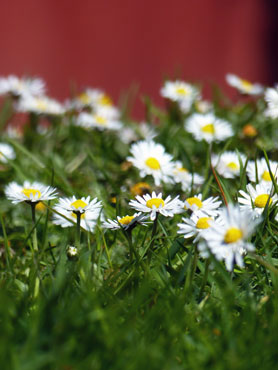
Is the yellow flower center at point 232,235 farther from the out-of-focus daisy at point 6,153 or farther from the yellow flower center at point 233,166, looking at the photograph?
the out-of-focus daisy at point 6,153

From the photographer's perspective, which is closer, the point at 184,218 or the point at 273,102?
the point at 184,218

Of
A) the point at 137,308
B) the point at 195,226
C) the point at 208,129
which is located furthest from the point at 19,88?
the point at 137,308

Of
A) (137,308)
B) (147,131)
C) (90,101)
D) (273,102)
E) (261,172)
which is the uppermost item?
(90,101)

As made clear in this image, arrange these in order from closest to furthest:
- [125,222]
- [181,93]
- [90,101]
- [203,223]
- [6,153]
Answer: [203,223] < [125,222] < [6,153] < [181,93] < [90,101]

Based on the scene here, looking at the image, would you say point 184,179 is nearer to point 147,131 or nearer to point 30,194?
point 30,194

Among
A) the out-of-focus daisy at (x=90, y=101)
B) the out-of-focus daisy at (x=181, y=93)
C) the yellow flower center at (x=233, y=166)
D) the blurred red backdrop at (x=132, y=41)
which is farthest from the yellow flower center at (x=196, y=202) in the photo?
the blurred red backdrop at (x=132, y=41)

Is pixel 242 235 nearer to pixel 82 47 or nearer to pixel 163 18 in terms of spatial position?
pixel 82 47
